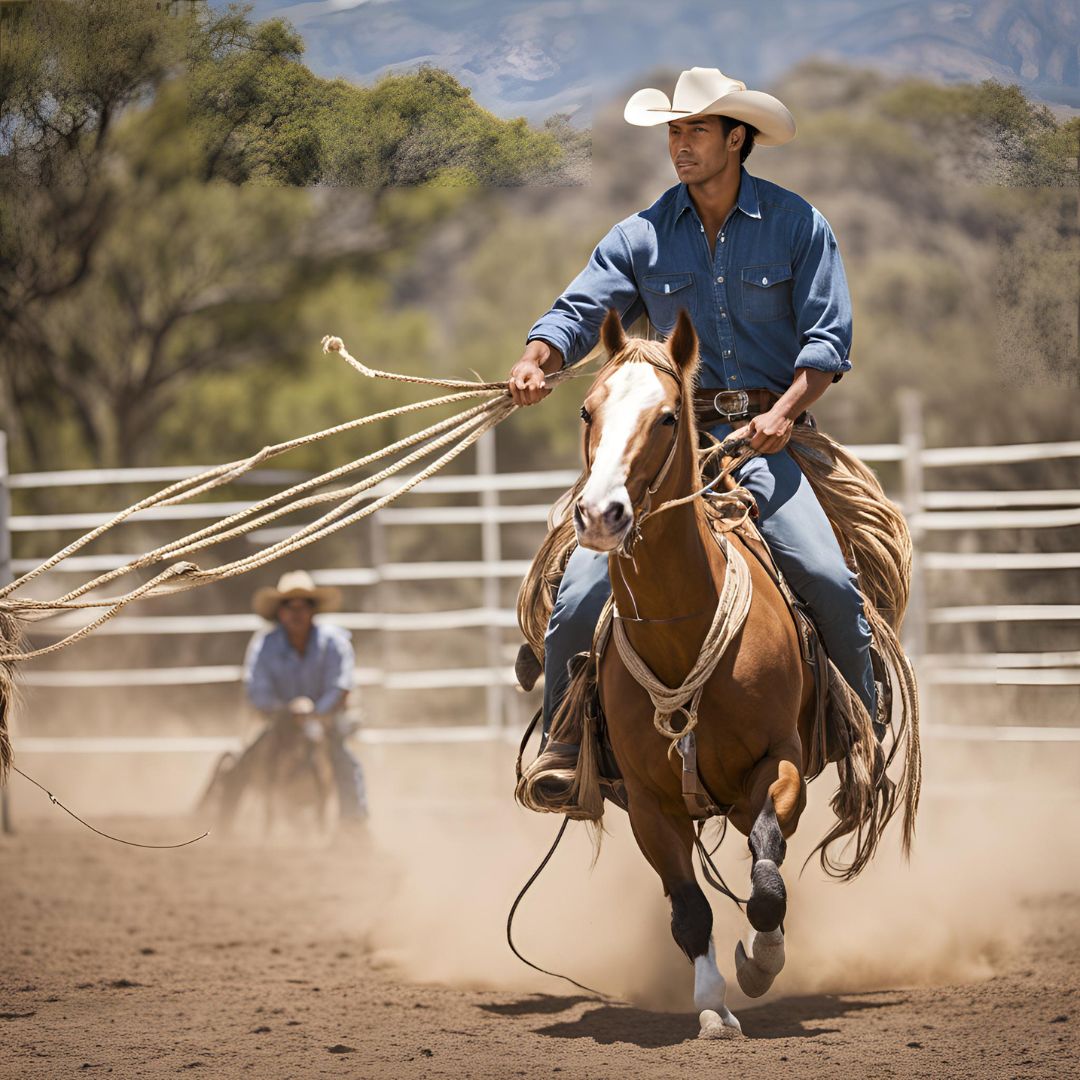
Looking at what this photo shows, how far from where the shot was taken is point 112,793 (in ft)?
36.7

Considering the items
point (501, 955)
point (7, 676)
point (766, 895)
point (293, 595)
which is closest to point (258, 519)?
point (7, 676)

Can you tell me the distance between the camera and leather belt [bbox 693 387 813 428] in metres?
4.48

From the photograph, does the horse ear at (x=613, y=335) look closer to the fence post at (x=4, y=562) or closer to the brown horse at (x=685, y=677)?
the brown horse at (x=685, y=677)

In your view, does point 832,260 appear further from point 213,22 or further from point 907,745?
point 213,22

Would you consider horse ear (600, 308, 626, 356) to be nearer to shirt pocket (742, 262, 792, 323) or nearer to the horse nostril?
the horse nostril

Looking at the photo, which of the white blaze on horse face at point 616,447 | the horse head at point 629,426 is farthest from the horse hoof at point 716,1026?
the white blaze on horse face at point 616,447

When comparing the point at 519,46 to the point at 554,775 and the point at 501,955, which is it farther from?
the point at 501,955

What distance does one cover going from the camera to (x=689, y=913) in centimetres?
415

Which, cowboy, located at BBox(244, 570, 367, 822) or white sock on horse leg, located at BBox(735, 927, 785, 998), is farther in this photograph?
cowboy, located at BBox(244, 570, 367, 822)

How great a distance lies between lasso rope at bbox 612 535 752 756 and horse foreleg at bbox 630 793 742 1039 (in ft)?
0.92

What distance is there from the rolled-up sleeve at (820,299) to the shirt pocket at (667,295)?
293 mm

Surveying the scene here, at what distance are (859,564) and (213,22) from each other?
3385 mm

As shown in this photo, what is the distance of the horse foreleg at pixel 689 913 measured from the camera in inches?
164

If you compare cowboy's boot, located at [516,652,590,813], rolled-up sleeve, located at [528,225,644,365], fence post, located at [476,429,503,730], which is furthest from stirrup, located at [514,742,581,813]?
fence post, located at [476,429,503,730]
